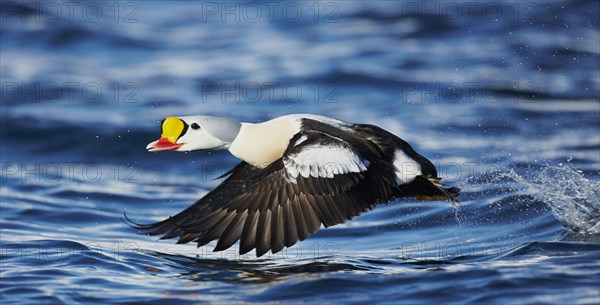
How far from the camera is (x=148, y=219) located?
8727 millimetres

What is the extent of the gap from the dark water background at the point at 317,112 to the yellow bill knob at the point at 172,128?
86cm

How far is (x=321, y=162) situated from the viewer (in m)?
Answer: 5.93

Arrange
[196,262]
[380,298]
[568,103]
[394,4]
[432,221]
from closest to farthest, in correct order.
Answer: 1. [380,298]
2. [196,262]
3. [432,221]
4. [568,103]
5. [394,4]

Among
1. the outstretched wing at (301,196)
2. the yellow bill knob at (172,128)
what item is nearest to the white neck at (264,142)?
the outstretched wing at (301,196)

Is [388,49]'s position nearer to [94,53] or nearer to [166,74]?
[166,74]

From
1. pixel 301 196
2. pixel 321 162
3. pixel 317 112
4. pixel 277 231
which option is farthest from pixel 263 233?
pixel 317 112

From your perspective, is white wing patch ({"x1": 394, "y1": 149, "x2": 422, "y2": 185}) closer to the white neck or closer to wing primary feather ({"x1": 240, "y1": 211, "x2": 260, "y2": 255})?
the white neck

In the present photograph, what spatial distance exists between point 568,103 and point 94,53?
7.08m

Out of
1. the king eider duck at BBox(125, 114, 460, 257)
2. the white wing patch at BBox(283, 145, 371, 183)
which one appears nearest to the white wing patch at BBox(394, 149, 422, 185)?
the king eider duck at BBox(125, 114, 460, 257)

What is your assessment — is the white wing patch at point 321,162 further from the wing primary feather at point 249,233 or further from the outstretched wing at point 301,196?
the wing primary feather at point 249,233

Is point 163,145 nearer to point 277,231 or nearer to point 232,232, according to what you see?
point 232,232

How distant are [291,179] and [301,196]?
0.13 metres

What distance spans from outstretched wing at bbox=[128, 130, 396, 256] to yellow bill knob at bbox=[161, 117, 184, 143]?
0.58 m

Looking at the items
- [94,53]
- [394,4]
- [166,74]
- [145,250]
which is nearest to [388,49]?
[394,4]
